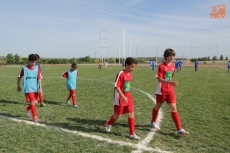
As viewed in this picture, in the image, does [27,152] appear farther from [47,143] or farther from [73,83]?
[73,83]

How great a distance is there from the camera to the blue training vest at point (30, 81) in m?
6.96

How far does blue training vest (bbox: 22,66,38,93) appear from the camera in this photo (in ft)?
22.9

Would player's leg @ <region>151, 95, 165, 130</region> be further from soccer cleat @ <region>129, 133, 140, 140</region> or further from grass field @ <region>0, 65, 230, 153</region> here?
soccer cleat @ <region>129, 133, 140, 140</region>

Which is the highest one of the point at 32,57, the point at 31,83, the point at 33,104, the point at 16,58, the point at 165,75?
the point at 16,58

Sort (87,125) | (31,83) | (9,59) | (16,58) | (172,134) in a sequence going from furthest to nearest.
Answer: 1. (16,58)
2. (9,59)
3. (31,83)
4. (87,125)
5. (172,134)

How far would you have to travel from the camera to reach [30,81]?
23.1ft

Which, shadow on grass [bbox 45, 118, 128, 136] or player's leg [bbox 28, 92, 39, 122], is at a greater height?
player's leg [bbox 28, 92, 39, 122]

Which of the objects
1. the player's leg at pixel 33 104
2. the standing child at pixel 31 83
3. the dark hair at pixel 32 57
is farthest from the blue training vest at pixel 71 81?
the dark hair at pixel 32 57

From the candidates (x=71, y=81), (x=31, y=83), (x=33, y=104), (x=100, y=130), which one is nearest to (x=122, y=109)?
(x=100, y=130)

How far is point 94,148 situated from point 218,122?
3.69m

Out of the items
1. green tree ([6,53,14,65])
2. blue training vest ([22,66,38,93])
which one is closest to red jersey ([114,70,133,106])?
blue training vest ([22,66,38,93])

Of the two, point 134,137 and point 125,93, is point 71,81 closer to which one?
point 125,93

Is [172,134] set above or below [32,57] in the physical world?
below

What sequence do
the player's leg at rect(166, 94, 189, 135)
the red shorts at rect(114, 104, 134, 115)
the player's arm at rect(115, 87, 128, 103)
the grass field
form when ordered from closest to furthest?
the grass field → the player's arm at rect(115, 87, 128, 103) → the red shorts at rect(114, 104, 134, 115) → the player's leg at rect(166, 94, 189, 135)
